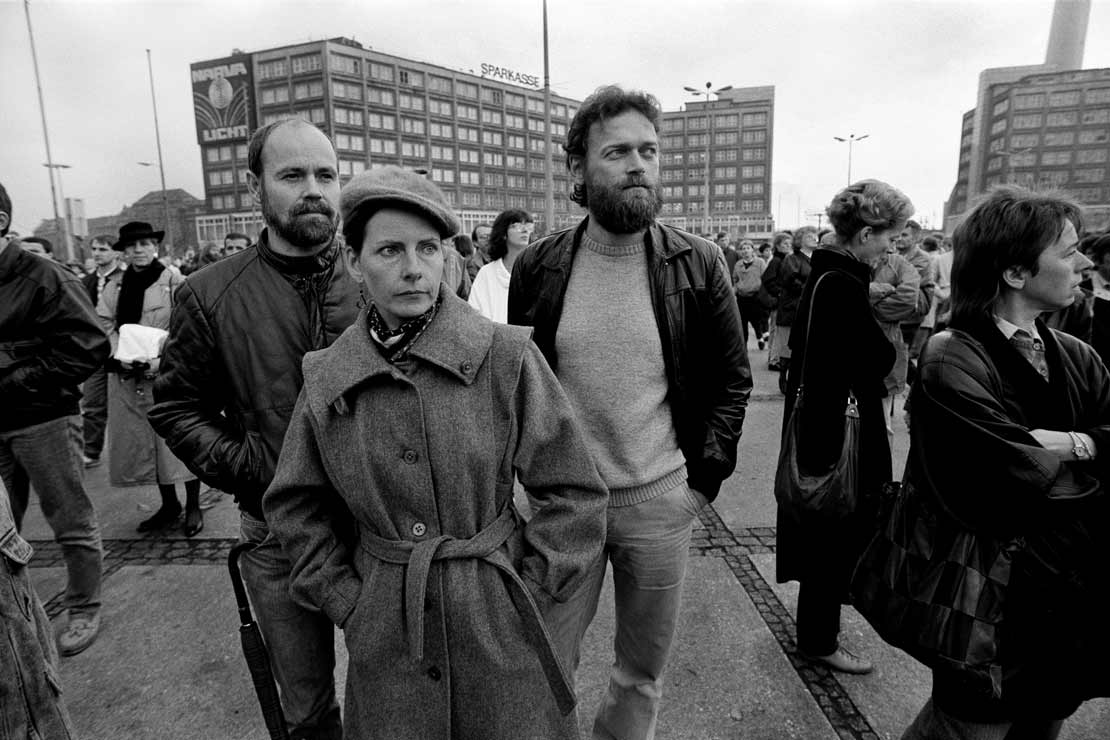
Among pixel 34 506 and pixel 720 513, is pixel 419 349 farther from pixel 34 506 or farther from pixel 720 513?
pixel 34 506

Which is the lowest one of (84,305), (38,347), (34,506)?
(34,506)

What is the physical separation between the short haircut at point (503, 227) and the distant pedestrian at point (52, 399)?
2.76m

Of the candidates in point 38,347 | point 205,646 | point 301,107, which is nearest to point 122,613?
point 205,646

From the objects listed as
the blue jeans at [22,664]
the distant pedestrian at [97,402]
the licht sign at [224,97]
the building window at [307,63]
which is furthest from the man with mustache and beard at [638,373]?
the licht sign at [224,97]

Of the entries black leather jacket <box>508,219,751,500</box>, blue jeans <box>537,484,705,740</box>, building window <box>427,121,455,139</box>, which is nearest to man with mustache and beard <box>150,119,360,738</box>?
black leather jacket <box>508,219,751,500</box>

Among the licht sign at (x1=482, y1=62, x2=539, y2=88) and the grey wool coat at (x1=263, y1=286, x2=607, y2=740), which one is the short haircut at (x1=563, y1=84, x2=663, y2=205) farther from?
the licht sign at (x1=482, y1=62, x2=539, y2=88)

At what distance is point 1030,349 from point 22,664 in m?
2.80

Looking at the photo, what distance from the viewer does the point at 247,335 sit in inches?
75.9

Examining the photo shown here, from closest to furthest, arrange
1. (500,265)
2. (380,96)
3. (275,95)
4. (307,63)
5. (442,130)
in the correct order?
1. (500,265)
2. (307,63)
3. (275,95)
4. (380,96)
5. (442,130)

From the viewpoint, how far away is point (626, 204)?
83.6 inches

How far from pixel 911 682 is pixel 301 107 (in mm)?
87217

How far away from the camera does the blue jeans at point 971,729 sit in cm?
176

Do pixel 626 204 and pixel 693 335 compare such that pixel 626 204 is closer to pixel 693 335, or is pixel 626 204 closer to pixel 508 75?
pixel 693 335

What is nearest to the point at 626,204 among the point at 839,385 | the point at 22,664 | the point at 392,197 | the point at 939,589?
the point at 392,197
